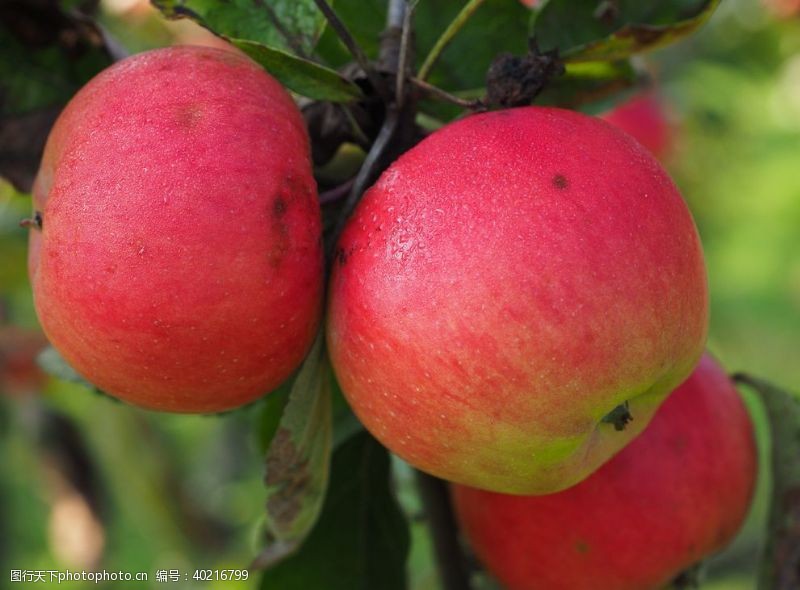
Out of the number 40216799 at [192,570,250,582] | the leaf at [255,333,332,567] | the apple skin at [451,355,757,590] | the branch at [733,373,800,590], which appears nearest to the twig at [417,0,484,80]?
the leaf at [255,333,332,567]

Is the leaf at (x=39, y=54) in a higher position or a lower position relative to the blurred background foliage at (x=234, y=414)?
higher

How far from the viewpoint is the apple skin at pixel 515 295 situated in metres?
0.94

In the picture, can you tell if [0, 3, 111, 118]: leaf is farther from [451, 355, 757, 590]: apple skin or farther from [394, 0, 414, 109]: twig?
[451, 355, 757, 590]: apple skin

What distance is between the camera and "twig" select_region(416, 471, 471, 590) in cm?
150

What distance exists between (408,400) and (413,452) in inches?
3.0

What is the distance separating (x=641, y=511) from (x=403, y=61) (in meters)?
0.69

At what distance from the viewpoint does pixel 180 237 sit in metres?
0.97

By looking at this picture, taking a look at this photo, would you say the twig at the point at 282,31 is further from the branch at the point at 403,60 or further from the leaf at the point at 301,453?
the leaf at the point at 301,453

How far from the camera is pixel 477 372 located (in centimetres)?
95

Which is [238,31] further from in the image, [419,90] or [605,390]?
[605,390]

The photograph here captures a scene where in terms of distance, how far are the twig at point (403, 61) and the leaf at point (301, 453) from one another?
0.31 meters

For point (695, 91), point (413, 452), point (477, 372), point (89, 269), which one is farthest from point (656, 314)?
point (695, 91)

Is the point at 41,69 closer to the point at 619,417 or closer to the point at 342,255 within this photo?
the point at 342,255

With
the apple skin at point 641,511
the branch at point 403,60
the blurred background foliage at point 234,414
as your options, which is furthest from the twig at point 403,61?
the blurred background foliage at point 234,414
